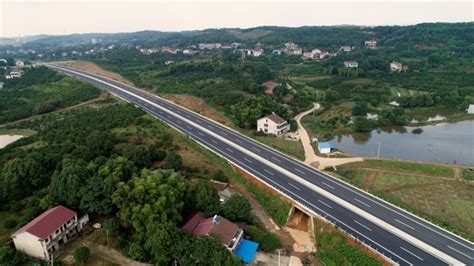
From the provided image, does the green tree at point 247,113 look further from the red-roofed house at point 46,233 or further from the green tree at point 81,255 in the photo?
the green tree at point 81,255

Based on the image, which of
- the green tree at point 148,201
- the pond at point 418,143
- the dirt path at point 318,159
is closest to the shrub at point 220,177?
the green tree at point 148,201

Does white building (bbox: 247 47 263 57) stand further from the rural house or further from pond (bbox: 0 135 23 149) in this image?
pond (bbox: 0 135 23 149)

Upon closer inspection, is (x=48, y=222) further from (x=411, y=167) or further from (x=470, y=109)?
(x=470, y=109)

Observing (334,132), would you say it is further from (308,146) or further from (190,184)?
(190,184)

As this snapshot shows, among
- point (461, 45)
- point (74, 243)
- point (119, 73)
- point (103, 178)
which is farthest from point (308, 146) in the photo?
point (461, 45)

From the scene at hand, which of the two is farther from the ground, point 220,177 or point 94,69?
point 94,69

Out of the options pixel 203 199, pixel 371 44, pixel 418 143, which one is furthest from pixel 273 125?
pixel 371 44
